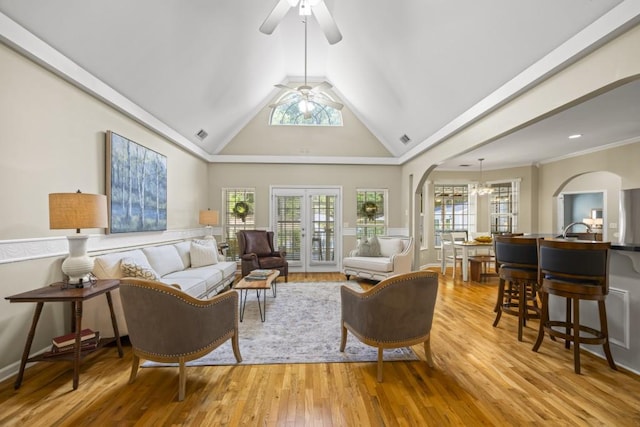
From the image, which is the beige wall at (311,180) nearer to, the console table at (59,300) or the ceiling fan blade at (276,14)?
the ceiling fan blade at (276,14)

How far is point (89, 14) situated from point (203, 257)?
135 inches

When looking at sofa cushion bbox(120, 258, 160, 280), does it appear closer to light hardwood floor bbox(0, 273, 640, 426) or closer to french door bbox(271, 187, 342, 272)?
light hardwood floor bbox(0, 273, 640, 426)

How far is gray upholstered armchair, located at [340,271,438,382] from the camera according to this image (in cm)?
239

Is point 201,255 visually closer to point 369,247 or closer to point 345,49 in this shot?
point 369,247

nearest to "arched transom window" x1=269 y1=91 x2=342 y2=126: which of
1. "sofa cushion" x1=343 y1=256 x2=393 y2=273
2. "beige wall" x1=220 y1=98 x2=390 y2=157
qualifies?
"beige wall" x1=220 y1=98 x2=390 y2=157

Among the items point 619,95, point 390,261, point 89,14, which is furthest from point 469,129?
point 89,14

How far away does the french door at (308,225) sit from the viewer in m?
7.13

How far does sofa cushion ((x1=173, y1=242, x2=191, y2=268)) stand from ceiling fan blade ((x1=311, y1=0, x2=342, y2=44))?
12.7ft

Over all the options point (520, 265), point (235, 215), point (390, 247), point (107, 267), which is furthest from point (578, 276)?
point (235, 215)

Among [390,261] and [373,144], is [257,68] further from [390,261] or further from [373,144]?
[390,261]

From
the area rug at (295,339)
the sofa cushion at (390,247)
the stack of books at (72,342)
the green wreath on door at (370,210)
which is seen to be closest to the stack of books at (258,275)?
the area rug at (295,339)

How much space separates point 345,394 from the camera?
7.22 ft

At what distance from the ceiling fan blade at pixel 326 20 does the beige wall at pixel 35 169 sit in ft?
8.55

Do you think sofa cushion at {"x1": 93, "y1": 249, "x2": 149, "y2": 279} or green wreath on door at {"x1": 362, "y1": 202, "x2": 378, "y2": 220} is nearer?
sofa cushion at {"x1": 93, "y1": 249, "x2": 149, "y2": 279}
